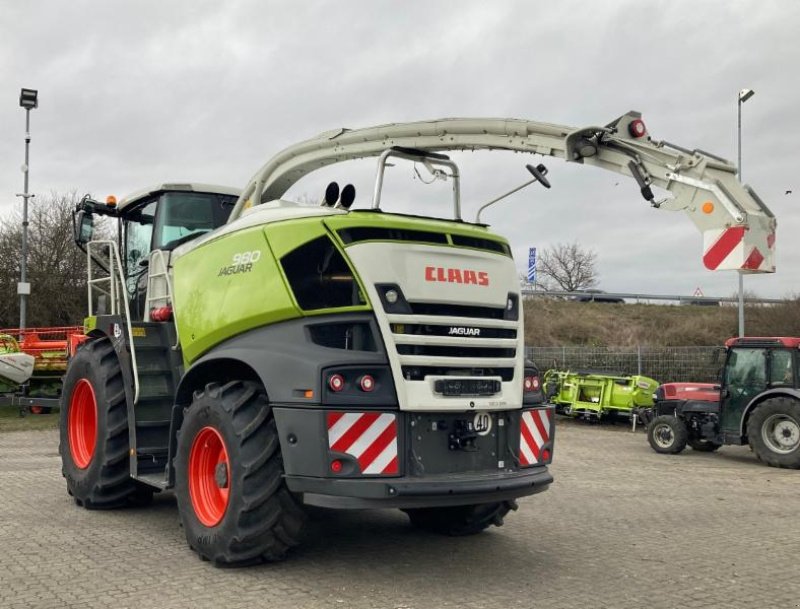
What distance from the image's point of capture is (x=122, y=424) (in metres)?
7.23

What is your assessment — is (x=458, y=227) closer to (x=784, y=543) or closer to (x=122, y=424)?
(x=122, y=424)

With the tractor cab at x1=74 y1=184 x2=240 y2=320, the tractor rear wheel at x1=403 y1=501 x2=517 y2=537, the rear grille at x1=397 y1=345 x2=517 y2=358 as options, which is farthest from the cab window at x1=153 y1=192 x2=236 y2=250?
the tractor rear wheel at x1=403 y1=501 x2=517 y2=537

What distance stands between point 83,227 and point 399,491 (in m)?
5.04

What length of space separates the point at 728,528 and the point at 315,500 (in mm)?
4489

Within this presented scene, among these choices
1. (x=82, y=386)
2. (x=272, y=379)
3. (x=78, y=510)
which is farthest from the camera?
(x=82, y=386)

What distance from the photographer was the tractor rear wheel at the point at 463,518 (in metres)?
6.71

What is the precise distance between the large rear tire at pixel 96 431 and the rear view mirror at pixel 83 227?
3.67 feet

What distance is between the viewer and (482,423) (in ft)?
18.8

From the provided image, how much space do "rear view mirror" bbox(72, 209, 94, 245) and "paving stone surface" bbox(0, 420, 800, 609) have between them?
8.67 ft

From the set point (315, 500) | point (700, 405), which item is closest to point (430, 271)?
point (315, 500)

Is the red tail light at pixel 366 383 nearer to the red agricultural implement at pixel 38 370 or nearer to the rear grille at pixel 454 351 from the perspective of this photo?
the rear grille at pixel 454 351

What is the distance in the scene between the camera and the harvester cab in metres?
5.26

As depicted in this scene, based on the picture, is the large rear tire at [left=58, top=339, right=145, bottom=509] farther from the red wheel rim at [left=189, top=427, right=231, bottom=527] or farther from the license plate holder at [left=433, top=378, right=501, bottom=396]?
the license plate holder at [left=433, top=378, right=501, bottom=396]

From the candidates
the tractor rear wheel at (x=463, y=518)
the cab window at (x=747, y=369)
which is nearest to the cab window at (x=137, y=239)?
the tractor rear wheel at (x=463, y=518)
